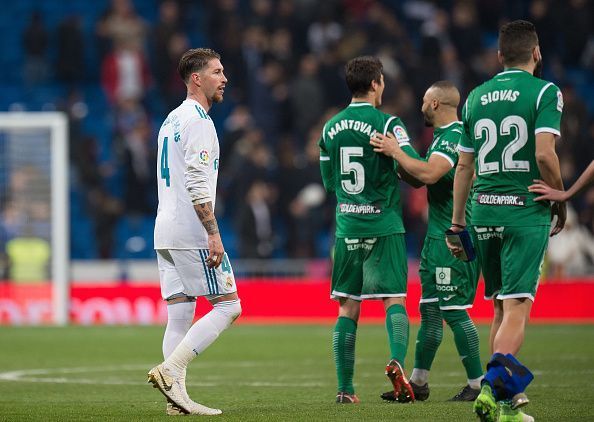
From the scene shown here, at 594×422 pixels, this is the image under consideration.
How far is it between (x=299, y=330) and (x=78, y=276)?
4.64m

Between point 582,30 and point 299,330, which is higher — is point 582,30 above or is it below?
above

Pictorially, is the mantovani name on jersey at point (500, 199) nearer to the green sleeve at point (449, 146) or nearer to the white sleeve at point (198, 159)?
the green sleeve at point (449, 146)

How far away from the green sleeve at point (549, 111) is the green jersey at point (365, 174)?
5.58 feet

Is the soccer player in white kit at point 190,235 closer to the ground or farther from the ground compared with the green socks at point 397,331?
farther from the ground

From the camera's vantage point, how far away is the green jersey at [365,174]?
9109 mm

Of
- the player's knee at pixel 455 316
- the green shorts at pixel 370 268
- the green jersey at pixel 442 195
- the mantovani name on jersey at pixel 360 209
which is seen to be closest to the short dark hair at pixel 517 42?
the green jersey at pixel 442 195

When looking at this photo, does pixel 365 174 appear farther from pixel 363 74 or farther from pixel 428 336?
pixel 428 336

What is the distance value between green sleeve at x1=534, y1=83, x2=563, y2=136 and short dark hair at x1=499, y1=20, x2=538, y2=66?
0.28 metres

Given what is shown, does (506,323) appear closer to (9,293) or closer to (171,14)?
(9,293)

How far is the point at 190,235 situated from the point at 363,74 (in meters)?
1.85

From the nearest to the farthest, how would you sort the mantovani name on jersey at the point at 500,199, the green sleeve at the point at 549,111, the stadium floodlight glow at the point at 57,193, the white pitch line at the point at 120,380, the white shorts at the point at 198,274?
the green sleeve at the point at 549,111
the mantovani name on jersey at the point at 500,199
the white shorts at the point at 198,274
the white pitch line at the point at 120,380
the stadium floodlight glow at the point at 57,193

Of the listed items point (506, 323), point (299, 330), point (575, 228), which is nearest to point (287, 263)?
point (299, 330)

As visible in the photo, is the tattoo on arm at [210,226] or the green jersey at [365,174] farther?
the green jersey at [365,174]

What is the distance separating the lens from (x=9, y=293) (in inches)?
819
